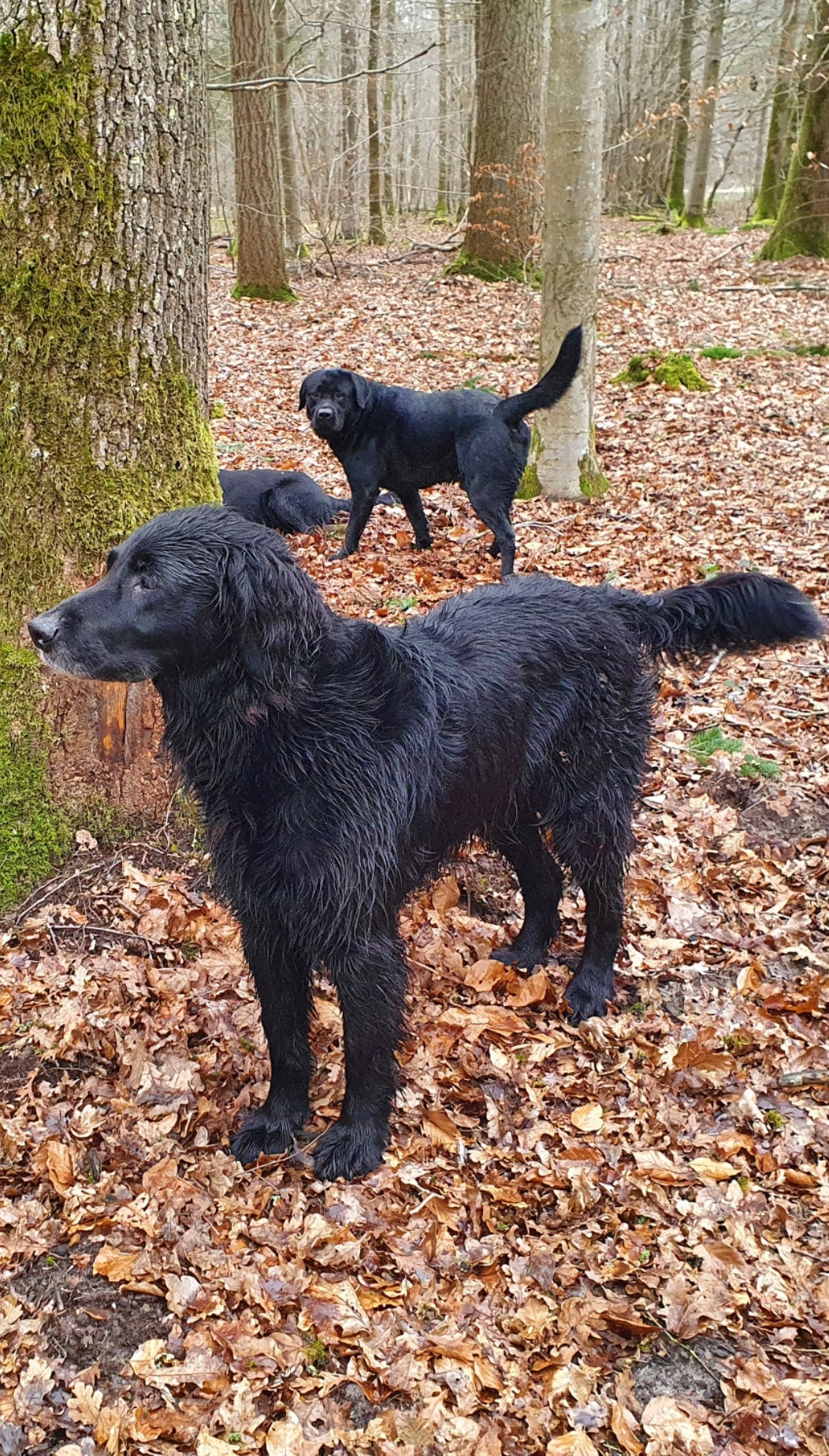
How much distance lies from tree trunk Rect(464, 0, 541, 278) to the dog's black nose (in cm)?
1434

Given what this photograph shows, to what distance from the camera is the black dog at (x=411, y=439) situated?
802 cm

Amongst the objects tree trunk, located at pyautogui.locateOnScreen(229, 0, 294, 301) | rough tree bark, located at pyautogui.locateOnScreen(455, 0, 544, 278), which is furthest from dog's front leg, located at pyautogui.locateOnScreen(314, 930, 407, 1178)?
tree trunk, located at pyautogui.locateOnScreen(229, 0, 294, 301)

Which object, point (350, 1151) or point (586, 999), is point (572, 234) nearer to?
point (586, 999)

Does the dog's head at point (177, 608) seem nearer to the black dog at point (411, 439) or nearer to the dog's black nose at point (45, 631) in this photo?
the dog's black nose at point (45, 631)

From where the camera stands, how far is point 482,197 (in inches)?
632

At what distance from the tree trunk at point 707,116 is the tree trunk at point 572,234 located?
63.3 ft

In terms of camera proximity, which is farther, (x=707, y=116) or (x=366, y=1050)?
(x=707, y=116)

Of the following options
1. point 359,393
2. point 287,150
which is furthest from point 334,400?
point 287,150

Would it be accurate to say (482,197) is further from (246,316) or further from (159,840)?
(159,840)

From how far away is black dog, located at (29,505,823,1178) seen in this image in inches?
105

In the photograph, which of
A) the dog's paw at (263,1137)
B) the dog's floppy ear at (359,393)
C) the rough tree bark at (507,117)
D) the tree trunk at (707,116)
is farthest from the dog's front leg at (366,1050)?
the tree trunk at (707,116)

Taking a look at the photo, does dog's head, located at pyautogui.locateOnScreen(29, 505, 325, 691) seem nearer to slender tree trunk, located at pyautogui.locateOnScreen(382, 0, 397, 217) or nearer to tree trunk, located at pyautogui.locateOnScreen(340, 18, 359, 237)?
tree trunk, located at pyautogui.locateOnScreen(340, 18, 359, 237)

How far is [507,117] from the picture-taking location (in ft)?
52.6

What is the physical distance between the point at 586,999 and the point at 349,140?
83.2 ft
